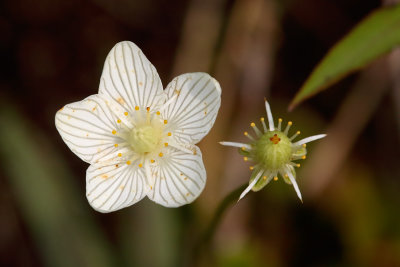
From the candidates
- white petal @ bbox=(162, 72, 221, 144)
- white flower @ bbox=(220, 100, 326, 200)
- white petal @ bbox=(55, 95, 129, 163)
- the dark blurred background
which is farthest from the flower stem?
white petal @ bbox=(55, 95, 129, 163)

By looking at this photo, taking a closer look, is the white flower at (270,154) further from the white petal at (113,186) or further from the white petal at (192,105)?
the white petal at (113,186)

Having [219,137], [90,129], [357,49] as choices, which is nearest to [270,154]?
[357,49]

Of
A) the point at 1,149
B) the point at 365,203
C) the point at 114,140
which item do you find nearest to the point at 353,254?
the point at 365,203

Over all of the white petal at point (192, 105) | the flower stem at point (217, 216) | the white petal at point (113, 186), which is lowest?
the flower stem at point (217, 216)

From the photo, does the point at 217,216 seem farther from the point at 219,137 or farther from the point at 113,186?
the point at 219,137

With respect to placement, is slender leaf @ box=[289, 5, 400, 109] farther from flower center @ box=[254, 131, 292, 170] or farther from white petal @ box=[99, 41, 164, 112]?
white petal @ box=[99, 41, 164, 112]

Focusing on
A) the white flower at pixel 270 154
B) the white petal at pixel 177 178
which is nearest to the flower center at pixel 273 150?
the white flower at pixel 270 154

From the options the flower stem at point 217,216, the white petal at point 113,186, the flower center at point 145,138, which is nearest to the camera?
the flower stem at point 217,216
